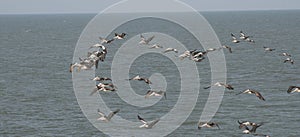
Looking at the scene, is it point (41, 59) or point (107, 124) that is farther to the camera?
point (41, 59)

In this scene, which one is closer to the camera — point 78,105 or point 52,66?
point 78,105

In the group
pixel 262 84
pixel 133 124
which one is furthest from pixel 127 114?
pixel 262 84

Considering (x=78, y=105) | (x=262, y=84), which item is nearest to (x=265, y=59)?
(x=262, y=84)

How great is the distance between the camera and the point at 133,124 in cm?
6053

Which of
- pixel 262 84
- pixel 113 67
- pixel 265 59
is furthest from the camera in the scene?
pixel 265 59

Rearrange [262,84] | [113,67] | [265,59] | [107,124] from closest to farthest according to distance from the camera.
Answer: [107,124], [262,84], [113,67], [265,59]

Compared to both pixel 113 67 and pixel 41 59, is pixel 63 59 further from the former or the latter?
pixel 113 67

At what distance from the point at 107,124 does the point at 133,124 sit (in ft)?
7.96

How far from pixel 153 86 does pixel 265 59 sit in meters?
35.9

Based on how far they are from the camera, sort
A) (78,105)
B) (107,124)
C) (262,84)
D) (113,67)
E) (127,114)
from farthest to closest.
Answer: (113,67), (262,84), (78,105), (127,114), (107,124)

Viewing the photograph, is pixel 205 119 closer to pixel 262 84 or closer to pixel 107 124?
pixel 107 124

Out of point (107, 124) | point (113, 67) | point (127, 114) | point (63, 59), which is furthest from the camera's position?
point (63, 59)

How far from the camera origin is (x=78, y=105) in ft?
233

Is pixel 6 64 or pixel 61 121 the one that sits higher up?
pixel 61 121
